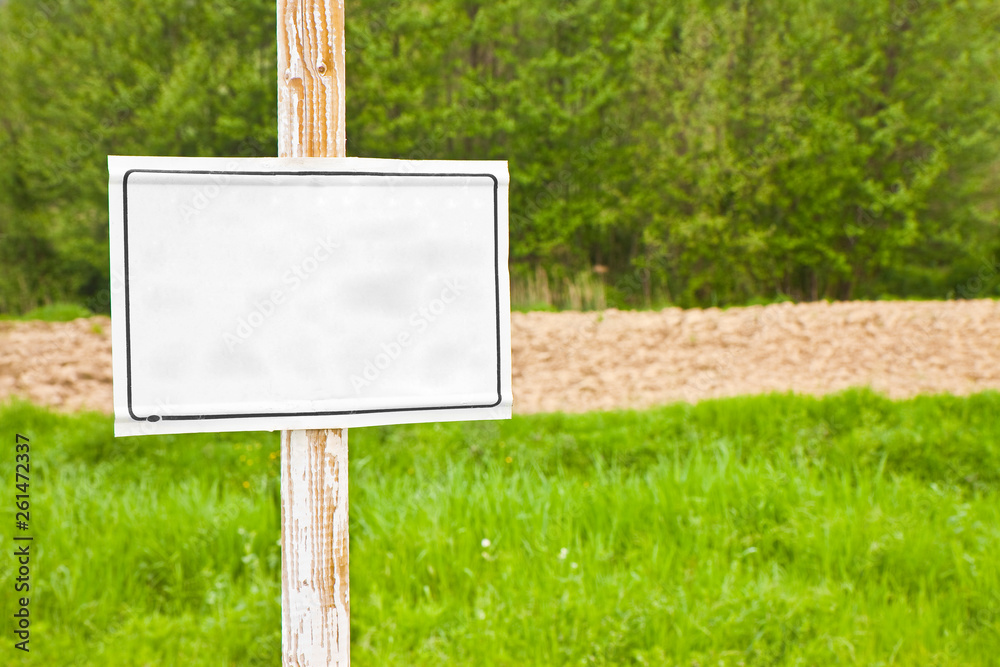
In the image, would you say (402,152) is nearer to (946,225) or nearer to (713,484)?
(946,225)

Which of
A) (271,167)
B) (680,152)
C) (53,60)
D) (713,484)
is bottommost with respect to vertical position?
(713,484)

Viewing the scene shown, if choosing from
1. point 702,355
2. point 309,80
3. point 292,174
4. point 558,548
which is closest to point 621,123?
point 702,355

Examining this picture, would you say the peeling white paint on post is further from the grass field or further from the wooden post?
the grass field

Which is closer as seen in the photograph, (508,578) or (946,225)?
(508,578)

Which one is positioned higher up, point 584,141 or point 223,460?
point 584,141

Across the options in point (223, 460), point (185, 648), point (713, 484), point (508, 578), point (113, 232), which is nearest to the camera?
point (113, 232)

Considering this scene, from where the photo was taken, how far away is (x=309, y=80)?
1.47 metres

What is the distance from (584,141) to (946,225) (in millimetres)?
6508

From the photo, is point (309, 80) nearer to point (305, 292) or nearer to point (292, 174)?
point (292, 174)

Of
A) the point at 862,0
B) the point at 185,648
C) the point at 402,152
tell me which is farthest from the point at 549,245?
the point at 185,648

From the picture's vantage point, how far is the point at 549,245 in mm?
14531

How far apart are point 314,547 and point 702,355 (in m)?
5.87

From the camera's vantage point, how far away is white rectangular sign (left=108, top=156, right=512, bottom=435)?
53.2 inches

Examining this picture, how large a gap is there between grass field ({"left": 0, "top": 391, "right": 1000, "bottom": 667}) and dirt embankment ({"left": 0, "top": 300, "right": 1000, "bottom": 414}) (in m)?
1.12
